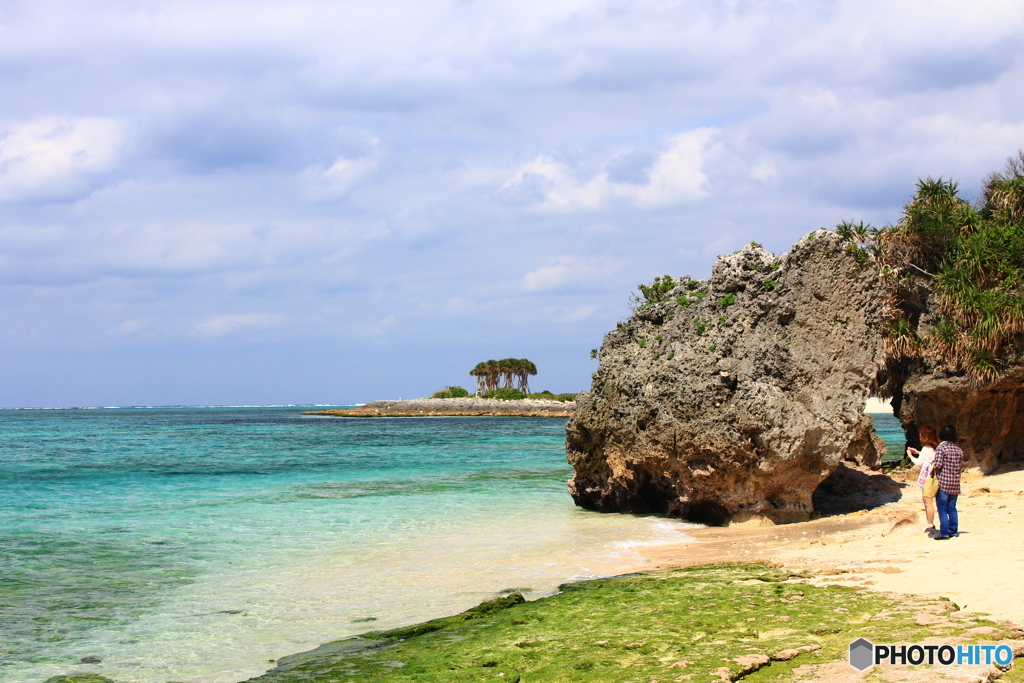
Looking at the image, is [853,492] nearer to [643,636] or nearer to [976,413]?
[976,413]

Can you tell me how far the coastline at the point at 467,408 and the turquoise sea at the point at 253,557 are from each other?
197ft

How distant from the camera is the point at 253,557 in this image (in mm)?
11367

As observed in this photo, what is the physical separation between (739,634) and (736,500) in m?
6.74

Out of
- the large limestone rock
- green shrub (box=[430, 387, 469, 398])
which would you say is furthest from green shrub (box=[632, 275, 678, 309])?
green shrub (box=[430, 387, 469, 398])

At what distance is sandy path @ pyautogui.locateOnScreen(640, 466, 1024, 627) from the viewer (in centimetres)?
705

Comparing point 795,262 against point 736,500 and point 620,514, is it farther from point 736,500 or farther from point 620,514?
point 620,514

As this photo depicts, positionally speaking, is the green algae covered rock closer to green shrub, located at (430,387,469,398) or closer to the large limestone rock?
the large limestone rock

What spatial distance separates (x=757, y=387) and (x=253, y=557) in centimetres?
831

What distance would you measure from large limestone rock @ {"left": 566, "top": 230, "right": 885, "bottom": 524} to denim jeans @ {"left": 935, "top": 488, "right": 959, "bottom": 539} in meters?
2.59

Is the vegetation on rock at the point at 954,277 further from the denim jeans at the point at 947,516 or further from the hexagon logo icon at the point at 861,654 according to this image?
the hexagon logo icon at the point at 861,654

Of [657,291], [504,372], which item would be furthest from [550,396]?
[657,291]

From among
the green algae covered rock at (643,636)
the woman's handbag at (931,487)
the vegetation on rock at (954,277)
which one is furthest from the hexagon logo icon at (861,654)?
the vegetation on rock at (954,277)

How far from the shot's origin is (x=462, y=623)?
7.56 m

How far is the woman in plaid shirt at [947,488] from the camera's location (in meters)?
9.48
